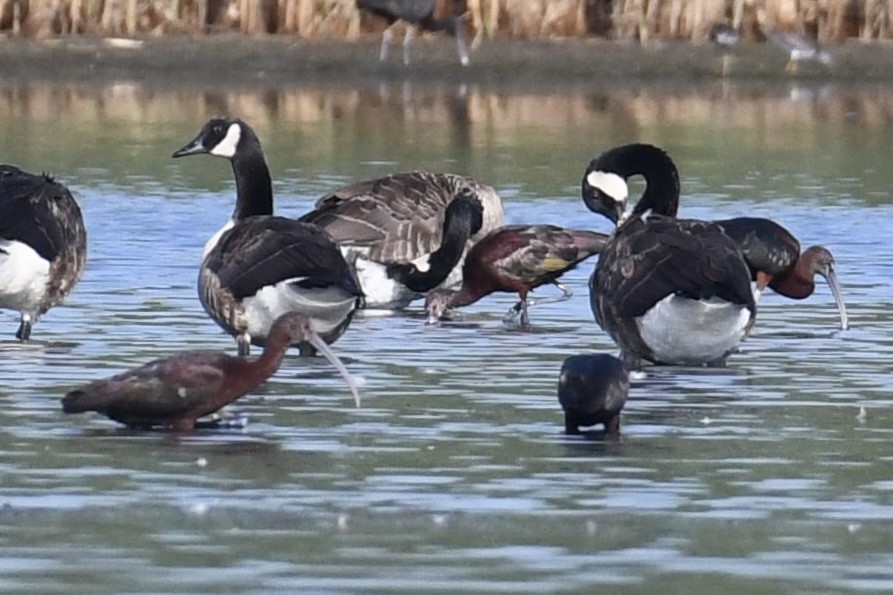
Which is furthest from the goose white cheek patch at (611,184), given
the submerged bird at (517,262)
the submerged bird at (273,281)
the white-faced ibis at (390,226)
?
the submerged bird at (273,281)

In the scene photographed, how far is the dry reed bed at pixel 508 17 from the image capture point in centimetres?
3812

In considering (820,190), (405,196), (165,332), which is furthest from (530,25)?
(165,332)

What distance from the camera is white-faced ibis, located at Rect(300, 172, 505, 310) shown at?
55.8ft

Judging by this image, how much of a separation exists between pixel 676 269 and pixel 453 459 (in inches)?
111

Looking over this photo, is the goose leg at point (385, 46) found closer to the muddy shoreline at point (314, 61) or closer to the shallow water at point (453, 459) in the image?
the muddy shoreline at point (314, 61)

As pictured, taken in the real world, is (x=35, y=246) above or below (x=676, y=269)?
below

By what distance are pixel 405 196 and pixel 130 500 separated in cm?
852

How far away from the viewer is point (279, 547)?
337 inches

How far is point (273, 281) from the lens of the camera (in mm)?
13406

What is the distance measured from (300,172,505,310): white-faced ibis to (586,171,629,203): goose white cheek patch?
46.2 inches

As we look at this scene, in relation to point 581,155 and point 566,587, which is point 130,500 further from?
point 581,155

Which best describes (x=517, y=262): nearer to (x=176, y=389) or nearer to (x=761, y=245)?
(x=761, y=245)

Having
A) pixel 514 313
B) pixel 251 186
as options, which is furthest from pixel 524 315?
pixel 251 186

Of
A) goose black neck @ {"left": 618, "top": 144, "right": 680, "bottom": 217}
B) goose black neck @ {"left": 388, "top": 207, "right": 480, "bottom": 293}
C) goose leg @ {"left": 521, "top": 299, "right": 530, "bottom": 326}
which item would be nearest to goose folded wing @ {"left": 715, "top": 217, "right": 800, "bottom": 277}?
goose black neck @ {"left": 618, "top": 144, "right": 680, "bottom": 217}
